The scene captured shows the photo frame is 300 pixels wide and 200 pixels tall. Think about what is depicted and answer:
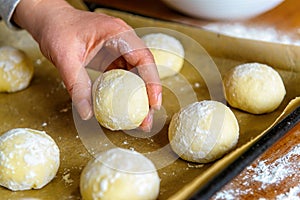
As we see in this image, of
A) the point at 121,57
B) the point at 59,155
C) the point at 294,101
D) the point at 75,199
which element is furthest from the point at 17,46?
the point at 294,101

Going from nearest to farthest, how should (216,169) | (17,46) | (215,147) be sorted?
(216,169) < (215,147) < (17,46)

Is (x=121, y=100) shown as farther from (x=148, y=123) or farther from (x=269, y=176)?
(x=269, y=176)

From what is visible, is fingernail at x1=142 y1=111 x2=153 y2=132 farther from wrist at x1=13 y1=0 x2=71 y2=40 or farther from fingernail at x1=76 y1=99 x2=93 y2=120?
wrist at x1=13 y1=0 x2=71 y2=40

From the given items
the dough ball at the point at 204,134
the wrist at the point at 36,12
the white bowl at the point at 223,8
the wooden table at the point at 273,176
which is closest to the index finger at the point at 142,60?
the dough ball at the point at 204,134

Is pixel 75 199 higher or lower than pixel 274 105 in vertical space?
lower

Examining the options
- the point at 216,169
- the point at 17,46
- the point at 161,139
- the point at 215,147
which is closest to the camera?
the point at 216,169

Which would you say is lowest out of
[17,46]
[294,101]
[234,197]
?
[17,46]

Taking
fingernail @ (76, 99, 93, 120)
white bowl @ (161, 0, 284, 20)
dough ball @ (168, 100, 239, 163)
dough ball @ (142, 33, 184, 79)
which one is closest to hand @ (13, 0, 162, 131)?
Result: fingernail @ (76, 99, 93, 120)

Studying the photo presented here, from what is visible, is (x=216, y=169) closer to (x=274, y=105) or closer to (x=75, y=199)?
(x=75, y=199)
